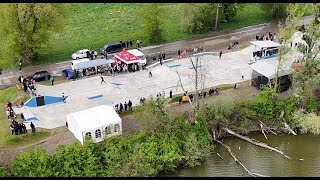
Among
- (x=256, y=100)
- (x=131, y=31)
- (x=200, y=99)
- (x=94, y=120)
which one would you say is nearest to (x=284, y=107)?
(x=256, y=100)

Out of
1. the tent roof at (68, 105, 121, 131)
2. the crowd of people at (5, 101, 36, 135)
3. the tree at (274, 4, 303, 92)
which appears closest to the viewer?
the tent roof at (68, 105, 121, 131)

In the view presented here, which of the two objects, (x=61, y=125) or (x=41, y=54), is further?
(x=41, y=54)

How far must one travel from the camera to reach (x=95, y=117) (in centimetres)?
4434

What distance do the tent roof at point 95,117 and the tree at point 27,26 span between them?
15.6m

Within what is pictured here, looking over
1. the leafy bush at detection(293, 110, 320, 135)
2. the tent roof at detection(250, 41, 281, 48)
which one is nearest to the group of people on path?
the leafy bush at detection(293, 110, 320, 135)

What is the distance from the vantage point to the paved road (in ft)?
187

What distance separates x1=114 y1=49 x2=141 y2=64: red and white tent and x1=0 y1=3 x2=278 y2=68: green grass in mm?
5547

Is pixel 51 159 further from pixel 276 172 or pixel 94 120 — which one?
pixel 276 172

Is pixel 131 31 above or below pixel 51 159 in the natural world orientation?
above

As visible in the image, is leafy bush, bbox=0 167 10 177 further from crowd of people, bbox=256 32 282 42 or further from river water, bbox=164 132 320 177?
crowd of people, bbox=256 32 282 42

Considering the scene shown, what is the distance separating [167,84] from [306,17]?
1102 inches

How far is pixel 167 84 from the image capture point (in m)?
54.4

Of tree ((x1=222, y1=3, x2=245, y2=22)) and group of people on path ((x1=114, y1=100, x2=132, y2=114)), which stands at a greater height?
tree ((x1=222, y1=3, x2=245, y2=22))

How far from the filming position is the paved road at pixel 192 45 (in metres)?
56.9
